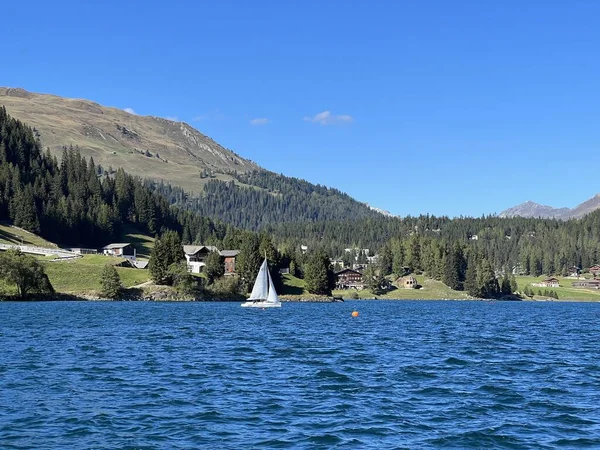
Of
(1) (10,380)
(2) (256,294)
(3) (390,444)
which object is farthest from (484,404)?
(2) (256,294)

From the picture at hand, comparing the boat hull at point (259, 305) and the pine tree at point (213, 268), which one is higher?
the pine tree at point (213, 268)

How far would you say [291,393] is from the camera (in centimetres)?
3794

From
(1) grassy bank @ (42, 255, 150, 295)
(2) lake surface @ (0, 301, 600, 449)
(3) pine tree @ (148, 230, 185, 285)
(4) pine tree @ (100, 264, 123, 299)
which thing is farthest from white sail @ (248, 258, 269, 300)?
(2) lake surface @ (0, 301, 600, 449)

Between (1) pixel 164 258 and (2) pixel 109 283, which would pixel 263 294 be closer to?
(2) pixel 109 283

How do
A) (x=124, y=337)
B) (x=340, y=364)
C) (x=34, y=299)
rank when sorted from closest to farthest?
(x=340, y=364) → (x=124, y=337) → (x=34, y=299)

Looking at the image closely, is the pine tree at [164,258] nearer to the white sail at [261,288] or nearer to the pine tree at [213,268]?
the pine tree at [213,268]

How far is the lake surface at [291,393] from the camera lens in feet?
94.0

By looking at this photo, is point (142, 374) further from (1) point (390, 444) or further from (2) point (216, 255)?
(2) point (216, 255)

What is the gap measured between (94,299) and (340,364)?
382 ft

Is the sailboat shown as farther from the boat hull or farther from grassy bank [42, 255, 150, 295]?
grassy bank [42, 255, 150, 295]

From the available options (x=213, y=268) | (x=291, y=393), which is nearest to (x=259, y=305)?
(x=213, y=268)

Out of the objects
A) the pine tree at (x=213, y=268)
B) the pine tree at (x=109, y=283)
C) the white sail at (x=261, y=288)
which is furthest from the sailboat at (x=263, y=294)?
the pine tree at (x=213, y=268)

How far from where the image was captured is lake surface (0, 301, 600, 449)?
28.7m

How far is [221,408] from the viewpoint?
33750 millimetres
